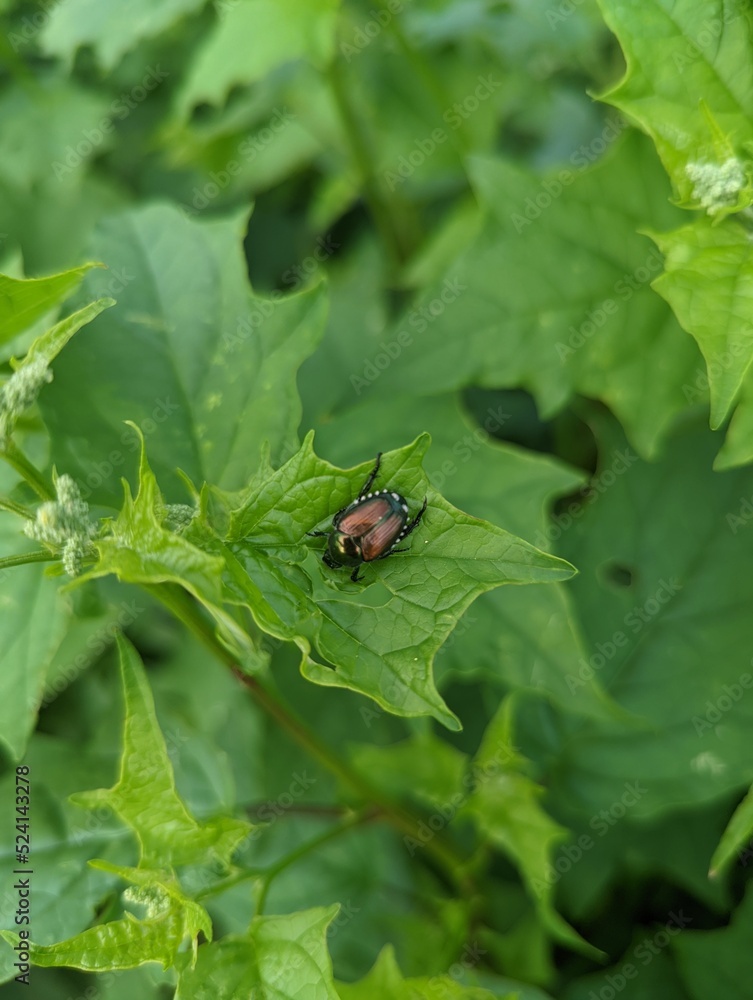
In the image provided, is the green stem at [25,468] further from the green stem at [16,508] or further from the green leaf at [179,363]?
the green leaf at [179,363]

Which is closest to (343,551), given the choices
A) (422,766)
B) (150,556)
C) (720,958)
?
(150,556)
